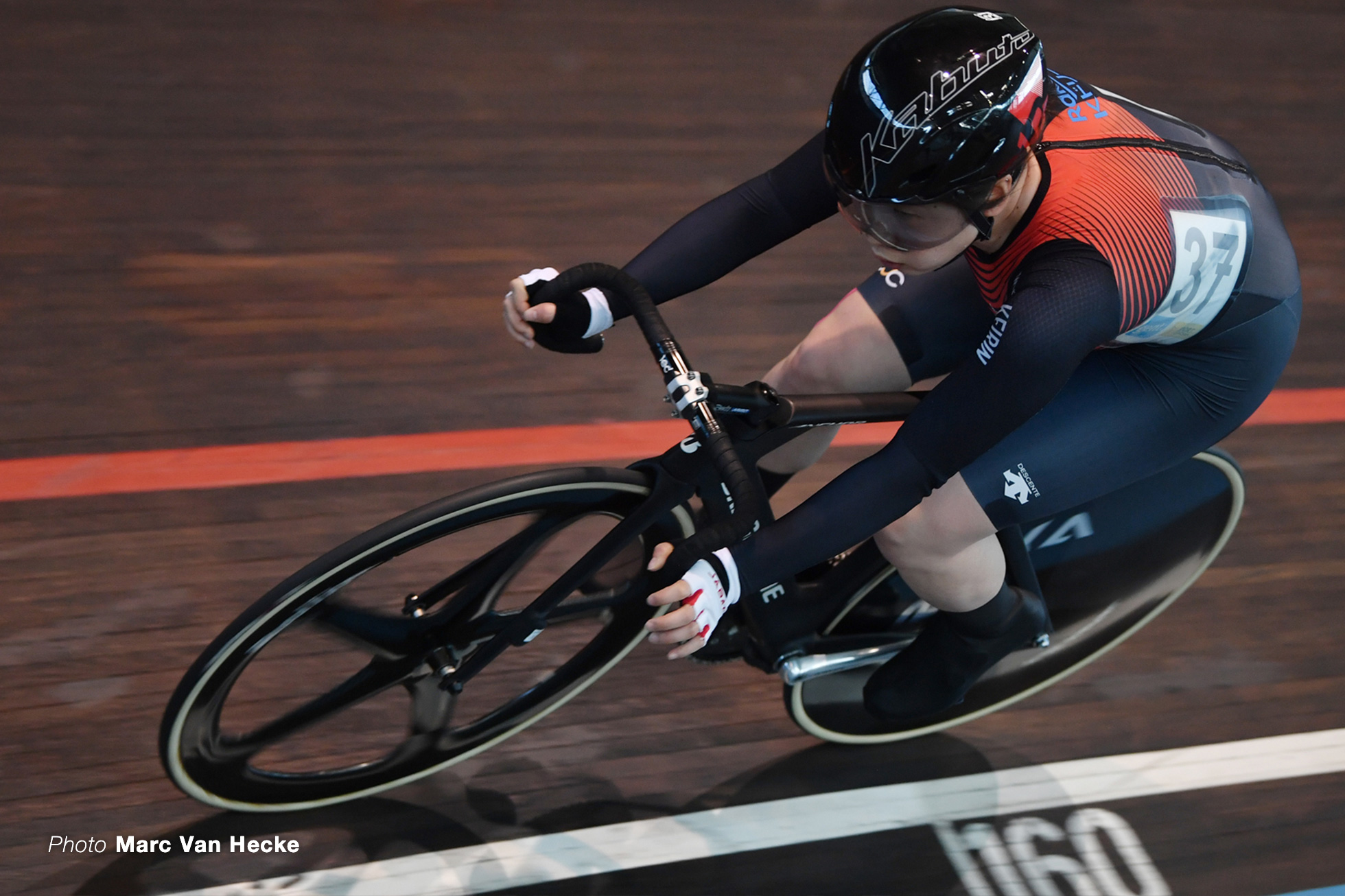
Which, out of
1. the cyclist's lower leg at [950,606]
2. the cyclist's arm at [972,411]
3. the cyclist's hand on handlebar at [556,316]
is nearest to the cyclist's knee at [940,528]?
the cyclist's lower leg at [950,606]

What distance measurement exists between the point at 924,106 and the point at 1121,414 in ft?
2.48

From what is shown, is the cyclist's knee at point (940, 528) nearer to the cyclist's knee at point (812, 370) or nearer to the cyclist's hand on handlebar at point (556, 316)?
the cyclist's knee at point (812, 370)

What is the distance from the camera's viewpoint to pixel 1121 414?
2.10 meters

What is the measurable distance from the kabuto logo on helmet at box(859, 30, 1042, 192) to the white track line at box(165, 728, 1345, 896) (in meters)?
1.50

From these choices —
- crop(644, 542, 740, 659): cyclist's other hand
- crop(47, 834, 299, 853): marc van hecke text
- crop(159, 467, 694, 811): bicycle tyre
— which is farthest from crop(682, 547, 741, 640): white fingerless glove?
crop(47, 834, 299, 853): marc van hecke text

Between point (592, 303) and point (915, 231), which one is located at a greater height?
point (915, 231)

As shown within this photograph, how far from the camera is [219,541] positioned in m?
3.02

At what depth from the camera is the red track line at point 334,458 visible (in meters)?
3.12

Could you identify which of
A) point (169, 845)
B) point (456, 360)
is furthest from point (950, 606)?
point (456, 360)

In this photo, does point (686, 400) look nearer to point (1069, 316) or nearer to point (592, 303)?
point (592, 303)

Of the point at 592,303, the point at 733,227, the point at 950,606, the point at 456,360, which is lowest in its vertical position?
the point at 456,360

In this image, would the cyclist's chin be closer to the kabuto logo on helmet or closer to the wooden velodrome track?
the kabuto logo on helmet

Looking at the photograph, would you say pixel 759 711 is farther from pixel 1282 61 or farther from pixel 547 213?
pixel 1282 61

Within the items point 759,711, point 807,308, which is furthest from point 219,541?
point 807,308
